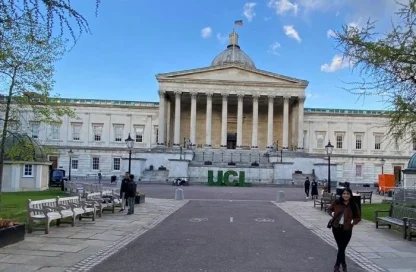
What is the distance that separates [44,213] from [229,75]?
60.7m

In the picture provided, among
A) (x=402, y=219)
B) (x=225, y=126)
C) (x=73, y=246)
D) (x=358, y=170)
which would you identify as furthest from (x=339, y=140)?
(x=73, y=246)

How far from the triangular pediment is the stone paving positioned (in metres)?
55.6

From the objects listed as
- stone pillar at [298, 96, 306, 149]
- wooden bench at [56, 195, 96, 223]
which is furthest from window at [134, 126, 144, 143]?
wooden bench at [56, 195, 96, 223]

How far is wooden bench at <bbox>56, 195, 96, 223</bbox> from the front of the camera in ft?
50.4

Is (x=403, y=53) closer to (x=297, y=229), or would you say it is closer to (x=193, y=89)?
(x=297, y=229)

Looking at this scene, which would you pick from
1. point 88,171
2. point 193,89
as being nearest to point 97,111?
point 88,171

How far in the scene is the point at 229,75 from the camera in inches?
2849

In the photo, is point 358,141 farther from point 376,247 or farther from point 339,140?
point 376,247

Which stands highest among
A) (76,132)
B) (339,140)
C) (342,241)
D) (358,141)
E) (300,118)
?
(300,118)

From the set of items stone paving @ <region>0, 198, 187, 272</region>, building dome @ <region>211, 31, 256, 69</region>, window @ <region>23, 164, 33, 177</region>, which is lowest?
stone paving @ <region>0, 198, 187, 272</region>

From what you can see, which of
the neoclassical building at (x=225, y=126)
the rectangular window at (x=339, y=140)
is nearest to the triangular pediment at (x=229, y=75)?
the neoclassical building at (x=225, y=126)

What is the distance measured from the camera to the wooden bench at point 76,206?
605 inches

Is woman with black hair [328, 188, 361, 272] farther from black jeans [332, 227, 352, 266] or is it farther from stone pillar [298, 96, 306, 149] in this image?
stone pillar [298, 96, 306, 149]

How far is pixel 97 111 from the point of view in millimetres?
84375
